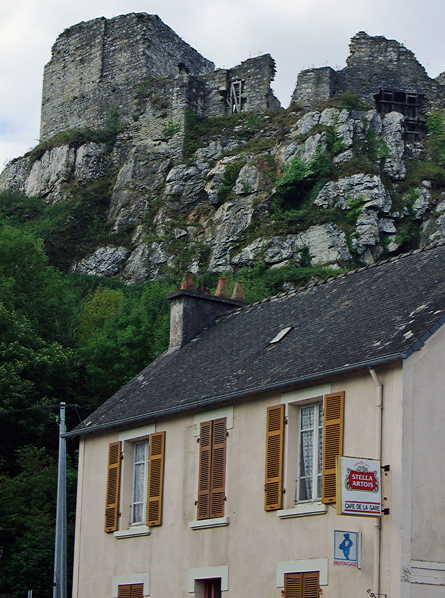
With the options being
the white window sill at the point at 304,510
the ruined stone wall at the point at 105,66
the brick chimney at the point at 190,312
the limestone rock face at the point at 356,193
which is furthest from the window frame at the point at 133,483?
the ruined stone wall at the point at 105,66

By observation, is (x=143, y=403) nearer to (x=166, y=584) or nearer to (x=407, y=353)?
(x=166, y=584)

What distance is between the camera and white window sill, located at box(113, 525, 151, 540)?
802 inches

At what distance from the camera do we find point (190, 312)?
2384 cm

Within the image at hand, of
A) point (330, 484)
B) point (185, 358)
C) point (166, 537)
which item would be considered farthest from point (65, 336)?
point (330, 484)

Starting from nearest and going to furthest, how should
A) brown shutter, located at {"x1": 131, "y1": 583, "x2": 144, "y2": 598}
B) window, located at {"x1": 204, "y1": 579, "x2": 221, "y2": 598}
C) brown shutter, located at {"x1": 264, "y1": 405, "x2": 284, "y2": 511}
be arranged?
brown shutter, located at {"x1": 264, "y1": 405, "x2": 284, "y2": 511} < window, located at {"x1": 204, "y1": 579, "x2": 221, "y2": 598} < brown shutter, located at {"x1": 131, "y1": 583, "x2": 144, "y2": 598}

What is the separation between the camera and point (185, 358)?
74.5 feet

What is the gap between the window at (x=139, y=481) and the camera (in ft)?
67.0

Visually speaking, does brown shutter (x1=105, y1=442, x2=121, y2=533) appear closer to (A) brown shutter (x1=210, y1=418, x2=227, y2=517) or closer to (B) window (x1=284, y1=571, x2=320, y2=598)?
(A) brown shutter (x1=210, y1=418, x2=227, y2=517)

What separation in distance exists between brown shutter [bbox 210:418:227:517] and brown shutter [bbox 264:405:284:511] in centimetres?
117

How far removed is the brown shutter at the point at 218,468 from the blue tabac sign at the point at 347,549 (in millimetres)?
3242

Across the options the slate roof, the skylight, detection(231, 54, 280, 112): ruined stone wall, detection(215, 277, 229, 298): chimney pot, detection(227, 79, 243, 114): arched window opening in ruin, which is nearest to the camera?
the slate roof

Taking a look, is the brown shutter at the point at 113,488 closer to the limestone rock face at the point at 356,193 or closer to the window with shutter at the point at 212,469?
the window with shutter at the point at 212,469

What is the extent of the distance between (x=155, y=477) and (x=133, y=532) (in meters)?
1.03

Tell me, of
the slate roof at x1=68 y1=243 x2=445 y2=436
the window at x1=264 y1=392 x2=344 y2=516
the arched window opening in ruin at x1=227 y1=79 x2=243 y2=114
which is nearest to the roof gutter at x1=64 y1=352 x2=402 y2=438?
the slate roof at x1=68 y1=243 x2=445 y2=436
